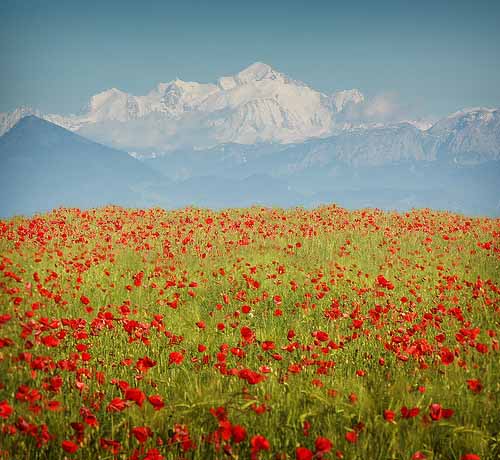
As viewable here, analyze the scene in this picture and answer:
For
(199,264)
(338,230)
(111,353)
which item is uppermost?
(338,230)

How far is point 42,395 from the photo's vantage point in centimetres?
395

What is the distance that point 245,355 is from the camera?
5113 millimetres

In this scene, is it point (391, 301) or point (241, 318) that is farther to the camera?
point (391, 301)

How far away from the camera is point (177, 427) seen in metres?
3.27

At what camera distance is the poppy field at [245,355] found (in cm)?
353

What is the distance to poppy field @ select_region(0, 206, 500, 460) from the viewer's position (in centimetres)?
353

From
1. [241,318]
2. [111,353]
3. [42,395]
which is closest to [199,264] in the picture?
[241,318]

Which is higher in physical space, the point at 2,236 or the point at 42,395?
the point at 2,236

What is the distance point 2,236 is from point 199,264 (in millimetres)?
5445

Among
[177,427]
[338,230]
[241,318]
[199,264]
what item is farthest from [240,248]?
[177,427]

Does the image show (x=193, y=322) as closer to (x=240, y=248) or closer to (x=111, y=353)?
(x=111, y=353)

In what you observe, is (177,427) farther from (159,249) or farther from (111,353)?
(159,249)

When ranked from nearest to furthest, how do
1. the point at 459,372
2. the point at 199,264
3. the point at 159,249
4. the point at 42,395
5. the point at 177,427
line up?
the point at 177,427
the point at 42,395
the point at 459,372
the point at 199,264
the point at 159,249

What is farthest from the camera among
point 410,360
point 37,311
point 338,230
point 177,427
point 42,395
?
point 338,230
